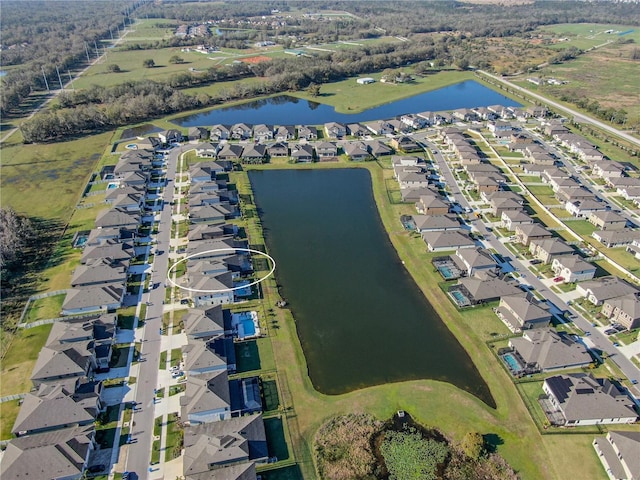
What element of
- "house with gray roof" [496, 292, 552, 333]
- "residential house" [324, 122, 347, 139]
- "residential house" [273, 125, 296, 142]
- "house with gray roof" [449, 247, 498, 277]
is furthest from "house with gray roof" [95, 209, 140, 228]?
"residential house" [324, 122, 347, 139]

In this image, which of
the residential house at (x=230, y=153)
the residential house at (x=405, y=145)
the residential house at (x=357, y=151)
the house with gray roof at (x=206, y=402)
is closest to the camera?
the house with gray roof at (x=206, y=402)

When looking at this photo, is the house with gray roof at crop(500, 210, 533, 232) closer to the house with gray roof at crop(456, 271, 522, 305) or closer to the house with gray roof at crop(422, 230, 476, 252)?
the house with gray roof at crop(422, 230, 476, 252)

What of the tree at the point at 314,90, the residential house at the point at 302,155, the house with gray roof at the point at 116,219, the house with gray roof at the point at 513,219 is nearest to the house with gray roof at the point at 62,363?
the house with gray roof at the point at 116,219

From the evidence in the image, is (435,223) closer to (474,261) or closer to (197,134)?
(474,261)

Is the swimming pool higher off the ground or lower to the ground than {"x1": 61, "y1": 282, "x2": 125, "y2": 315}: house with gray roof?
lower

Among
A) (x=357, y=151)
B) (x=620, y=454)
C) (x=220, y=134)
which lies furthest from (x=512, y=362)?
(x=220, y=134)

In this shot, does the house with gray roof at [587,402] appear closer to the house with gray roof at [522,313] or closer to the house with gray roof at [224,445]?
the house with gray roof at [522,313]
